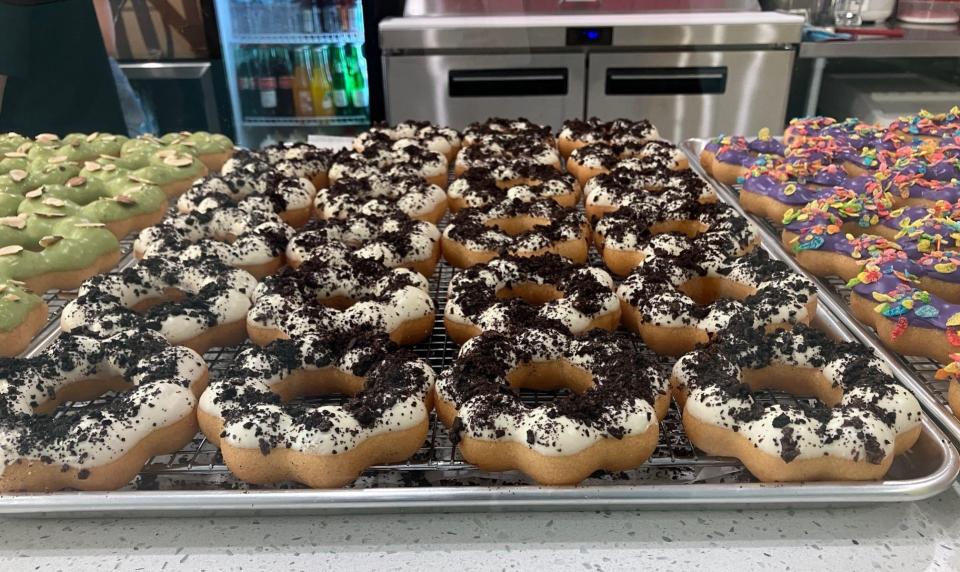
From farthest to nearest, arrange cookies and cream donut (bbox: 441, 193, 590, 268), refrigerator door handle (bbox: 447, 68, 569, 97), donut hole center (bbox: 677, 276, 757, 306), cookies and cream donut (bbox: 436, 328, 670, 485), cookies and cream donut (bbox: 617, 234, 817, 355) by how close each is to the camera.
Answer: refrigerator door handle (bbox: 447, 68, 569, 97)
cookies and cream donut (bbox: 441, 193, 590, 268)
donut hole center (bbox: 677, 276, 757, 306)
cookies and cream donut (bbox: 617, 234, 817, 355)
cookies and cream donut (bbox: 436, 328, 670, 485)

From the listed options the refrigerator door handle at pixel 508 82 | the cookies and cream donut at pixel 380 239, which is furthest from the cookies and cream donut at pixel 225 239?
the refrigerator door handle at pixel 508 82

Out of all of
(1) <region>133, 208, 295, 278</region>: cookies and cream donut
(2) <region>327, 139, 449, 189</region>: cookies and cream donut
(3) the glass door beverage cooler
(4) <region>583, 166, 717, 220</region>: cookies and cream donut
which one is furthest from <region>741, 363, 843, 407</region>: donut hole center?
(3) the glass door beverage cooler

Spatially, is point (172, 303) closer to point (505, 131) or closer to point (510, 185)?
point (510, 185)

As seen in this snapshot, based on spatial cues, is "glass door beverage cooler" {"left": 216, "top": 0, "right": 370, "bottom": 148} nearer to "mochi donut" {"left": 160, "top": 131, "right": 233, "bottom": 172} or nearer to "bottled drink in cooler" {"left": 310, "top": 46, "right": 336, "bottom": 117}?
"bottled drink in cooler" {"left": 310, "top": 46, "right": 336, "bottom": 117}

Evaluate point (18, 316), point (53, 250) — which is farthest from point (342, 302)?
point (53, 250)

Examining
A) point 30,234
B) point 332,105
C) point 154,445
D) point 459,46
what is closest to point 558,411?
point 154,445
